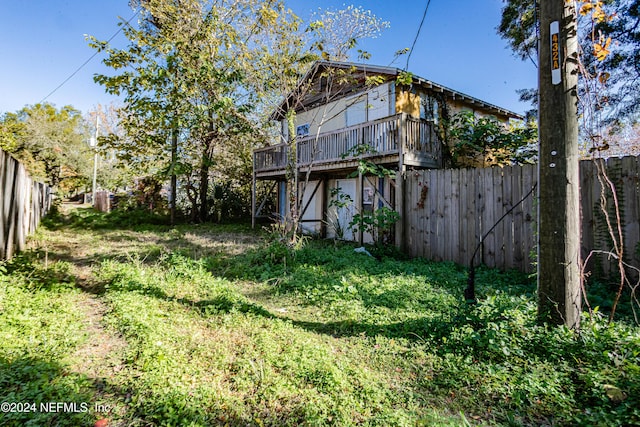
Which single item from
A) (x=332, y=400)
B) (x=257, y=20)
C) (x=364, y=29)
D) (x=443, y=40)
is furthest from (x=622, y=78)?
Answer: (x=332, y=400)

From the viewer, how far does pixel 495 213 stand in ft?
20.0

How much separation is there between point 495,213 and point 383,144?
351 cm

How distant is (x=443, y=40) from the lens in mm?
7363

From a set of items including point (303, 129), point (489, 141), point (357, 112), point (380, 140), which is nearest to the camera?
point (380, 140)

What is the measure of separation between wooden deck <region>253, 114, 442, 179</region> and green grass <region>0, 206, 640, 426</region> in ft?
14.2

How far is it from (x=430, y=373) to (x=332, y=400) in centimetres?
96

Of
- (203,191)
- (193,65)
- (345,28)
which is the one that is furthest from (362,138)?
(203,191)

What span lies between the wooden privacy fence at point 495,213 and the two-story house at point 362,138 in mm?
639

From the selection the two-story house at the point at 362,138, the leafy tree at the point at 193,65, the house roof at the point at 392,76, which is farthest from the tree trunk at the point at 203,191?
the house roof at the point at 392,76

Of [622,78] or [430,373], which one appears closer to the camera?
[430,373]

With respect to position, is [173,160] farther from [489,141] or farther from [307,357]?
[307,357]

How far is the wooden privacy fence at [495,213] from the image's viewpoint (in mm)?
4500

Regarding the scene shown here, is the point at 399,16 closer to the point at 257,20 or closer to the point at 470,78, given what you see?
the point at 257,20

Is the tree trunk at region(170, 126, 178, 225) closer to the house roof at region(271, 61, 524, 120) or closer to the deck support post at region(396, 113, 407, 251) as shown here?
the house roof at region(271, 61, 524, 120)
